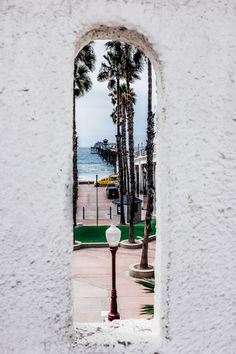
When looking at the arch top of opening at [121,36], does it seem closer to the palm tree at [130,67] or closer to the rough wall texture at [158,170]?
the rough wall texture at [158,170]

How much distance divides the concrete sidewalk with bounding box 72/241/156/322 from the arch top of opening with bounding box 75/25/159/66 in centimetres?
704

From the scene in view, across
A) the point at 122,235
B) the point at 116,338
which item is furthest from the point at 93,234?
the point at 116,338

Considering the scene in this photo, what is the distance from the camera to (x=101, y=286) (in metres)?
13.4

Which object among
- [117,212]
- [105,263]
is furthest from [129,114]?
[105,263]

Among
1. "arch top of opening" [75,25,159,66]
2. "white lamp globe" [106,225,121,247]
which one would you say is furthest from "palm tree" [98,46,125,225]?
"arch top of opening" [75,25,159,66]

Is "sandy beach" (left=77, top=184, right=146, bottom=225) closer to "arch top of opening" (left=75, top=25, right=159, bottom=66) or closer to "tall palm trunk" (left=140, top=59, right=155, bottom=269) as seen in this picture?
"tall palm trunk" (left=140, top=59, right=155, bottom=269)

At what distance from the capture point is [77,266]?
15.9 metres

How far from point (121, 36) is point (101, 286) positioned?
12.4 m

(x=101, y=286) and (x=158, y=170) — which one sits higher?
(x=158, y=170)

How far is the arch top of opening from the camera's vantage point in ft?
5.65

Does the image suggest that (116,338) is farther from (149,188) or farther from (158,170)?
(149,188)

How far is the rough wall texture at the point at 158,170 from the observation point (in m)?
1.64

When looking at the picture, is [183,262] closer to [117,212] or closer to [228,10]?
[228,10]

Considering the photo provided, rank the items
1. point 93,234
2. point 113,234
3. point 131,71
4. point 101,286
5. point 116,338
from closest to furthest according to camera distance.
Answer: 1. point 116,338
2. point 113,234
3. point 101,286
4. point 93,234
5. point 131,71
